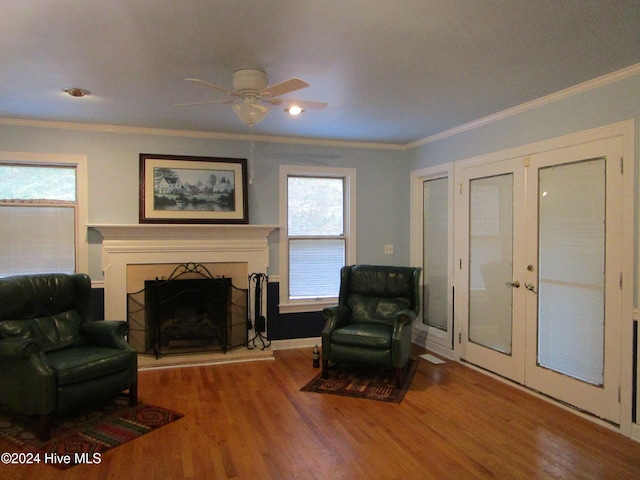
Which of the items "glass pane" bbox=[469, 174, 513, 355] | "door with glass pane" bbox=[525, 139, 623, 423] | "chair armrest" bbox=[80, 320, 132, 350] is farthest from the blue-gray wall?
"chair armrest" bbox=[80, 320, 132, 350]

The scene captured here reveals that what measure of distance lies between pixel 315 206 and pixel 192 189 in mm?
1488

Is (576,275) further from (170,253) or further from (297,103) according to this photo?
(170,253)

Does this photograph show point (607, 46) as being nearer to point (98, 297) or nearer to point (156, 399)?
point (156, 399)

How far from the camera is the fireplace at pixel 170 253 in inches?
176

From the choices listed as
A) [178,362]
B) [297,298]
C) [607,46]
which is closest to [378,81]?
[607,46]

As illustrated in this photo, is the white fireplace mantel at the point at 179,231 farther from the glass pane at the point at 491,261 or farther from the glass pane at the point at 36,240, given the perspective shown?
the glass pane at the point at 491,261

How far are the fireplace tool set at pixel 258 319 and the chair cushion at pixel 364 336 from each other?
3.72ft

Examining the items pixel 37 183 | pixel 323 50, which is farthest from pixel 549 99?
pixel 37 183

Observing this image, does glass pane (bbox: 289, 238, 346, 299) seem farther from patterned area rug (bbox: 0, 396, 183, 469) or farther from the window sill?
patterned area rug (bbox: 0, 396, 183, 469)

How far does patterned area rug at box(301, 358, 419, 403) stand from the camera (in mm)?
3643

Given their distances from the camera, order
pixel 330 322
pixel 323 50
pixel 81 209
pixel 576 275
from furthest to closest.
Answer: pixel 81 209, pixel 330 322, pixel 576 275, pixel 323 50

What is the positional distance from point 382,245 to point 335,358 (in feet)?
6.37

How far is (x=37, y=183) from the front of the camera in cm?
434

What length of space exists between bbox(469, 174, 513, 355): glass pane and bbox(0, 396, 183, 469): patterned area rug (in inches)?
115
